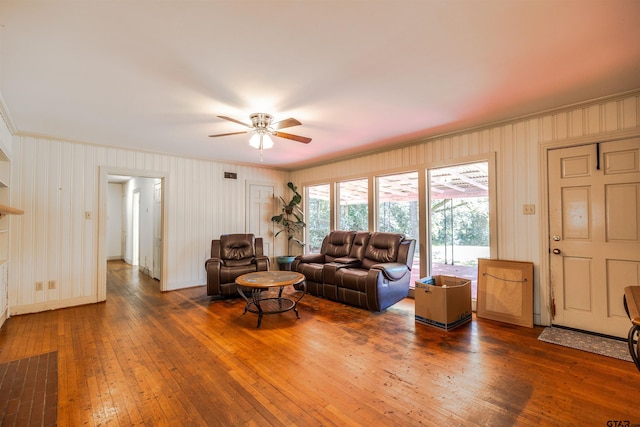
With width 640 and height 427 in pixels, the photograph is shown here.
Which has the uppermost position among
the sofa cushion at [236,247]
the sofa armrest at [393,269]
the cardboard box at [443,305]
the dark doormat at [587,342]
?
the sofa cushion at [236,247]

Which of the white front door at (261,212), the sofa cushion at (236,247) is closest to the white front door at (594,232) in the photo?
the sofa cushion at (236,247)

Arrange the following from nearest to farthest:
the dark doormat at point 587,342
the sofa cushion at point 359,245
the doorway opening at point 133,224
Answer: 1. the dark doormat at point 587,342
2. the doorway opening at point 133,224
3. the sofa cushion at point 359,245

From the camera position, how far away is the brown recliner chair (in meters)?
4.20

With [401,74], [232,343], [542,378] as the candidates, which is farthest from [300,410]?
[401,74]

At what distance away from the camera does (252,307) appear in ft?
13.0

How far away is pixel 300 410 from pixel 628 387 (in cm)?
236

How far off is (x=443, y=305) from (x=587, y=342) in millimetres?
1318

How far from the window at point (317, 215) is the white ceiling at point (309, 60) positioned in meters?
2.65

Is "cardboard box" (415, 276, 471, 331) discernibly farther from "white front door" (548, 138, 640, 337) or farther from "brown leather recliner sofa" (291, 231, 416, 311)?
"white front door" (548, 138, 640, 337)

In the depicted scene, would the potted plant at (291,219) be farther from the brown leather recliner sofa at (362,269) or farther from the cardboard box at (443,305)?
the cardboard box at (443,305)

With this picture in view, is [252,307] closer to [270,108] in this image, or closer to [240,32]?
[270,108]

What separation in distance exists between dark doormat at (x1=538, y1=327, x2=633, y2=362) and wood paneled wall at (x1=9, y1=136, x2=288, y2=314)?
5.28 meters

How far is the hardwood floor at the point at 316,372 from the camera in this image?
1.77 meters

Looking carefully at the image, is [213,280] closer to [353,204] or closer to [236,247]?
[236,247]
